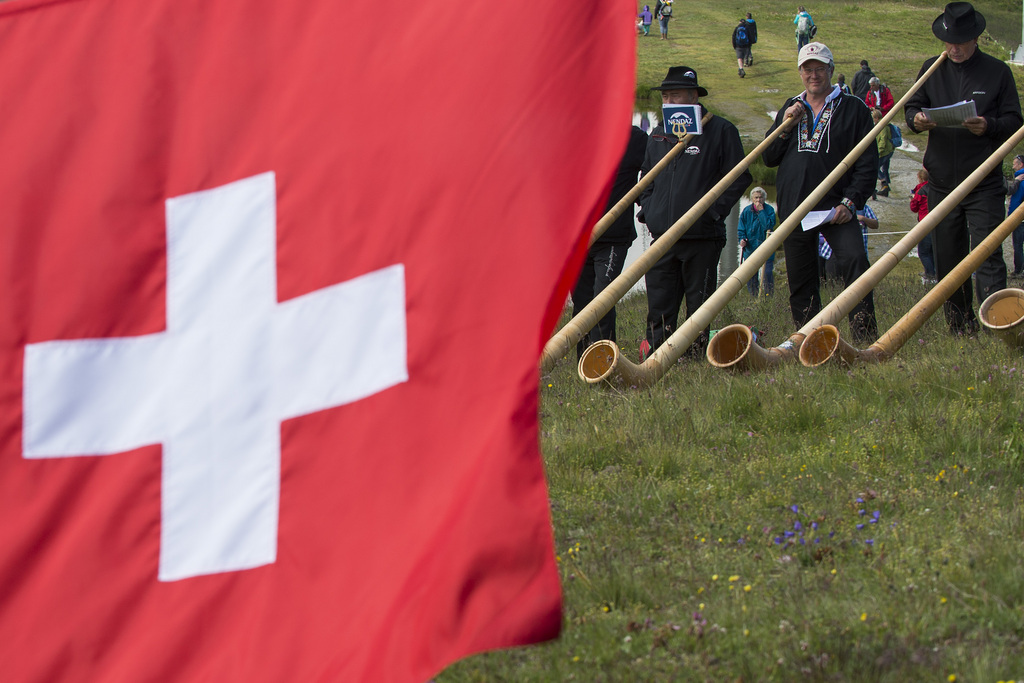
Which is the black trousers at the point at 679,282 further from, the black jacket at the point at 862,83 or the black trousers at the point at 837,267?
the black jacket at the point at 862,83

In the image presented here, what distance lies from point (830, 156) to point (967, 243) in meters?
0.97

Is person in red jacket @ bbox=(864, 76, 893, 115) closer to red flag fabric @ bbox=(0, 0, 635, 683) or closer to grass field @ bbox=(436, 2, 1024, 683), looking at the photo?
grass field @ bbox=(436, 2, 1024, 683)

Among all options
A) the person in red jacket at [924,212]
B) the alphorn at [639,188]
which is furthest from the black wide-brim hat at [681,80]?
the person in red jacket at [924,212]

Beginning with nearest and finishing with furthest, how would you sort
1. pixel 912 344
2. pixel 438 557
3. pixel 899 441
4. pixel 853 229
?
pixel 438 557 → pixel 899 441 → pixel 912 344 → pixel 853 229

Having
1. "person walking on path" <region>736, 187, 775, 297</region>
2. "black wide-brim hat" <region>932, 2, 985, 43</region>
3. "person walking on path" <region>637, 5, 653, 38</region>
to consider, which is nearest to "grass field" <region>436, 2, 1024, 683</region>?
"black wide-brim hat" <region>932, 2, 985, 43</region>

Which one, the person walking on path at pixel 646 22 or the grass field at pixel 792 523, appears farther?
the person walking on path at pixel 646 22

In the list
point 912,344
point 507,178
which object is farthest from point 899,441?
point 507,178

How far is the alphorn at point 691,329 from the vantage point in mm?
5824

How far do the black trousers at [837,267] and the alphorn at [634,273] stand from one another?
553 mm

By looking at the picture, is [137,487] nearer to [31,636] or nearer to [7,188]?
[31,636]

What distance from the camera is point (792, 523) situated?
144 inches

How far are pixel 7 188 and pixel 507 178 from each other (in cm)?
97

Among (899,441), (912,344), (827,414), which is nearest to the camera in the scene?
(899,441)

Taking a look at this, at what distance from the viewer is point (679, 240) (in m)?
6.78
